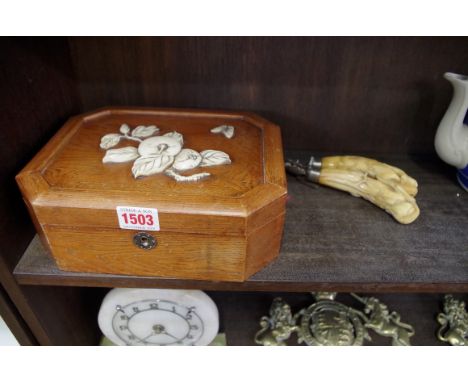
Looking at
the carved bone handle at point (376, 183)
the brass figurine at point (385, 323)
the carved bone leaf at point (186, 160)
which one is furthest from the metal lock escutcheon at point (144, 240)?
the brass figurine at point (385, 323)

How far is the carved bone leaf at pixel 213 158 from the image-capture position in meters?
0.55

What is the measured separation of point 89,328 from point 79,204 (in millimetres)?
462

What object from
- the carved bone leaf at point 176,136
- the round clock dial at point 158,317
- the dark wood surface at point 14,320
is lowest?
the round clock dial at point 158,317

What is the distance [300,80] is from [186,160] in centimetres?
32

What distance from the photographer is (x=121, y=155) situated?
0.56m

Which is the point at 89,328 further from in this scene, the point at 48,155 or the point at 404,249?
the point at 404,249

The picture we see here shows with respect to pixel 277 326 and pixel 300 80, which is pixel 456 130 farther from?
pixel 277 326

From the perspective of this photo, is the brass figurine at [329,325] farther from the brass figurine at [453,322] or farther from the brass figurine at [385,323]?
the brass figurine at [453,322]

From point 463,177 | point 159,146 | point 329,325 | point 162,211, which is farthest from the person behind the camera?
point 329,325

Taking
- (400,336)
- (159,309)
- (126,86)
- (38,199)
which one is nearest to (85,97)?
(126,86)

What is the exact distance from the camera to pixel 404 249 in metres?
0.57

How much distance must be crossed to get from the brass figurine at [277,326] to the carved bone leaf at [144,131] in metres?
0.49

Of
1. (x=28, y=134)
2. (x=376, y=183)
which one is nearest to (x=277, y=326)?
(x=376, y=183)

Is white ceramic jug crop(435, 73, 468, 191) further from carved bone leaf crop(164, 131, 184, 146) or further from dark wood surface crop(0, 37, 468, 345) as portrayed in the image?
carved bone leaf crop(164, 131, 184, 146)
